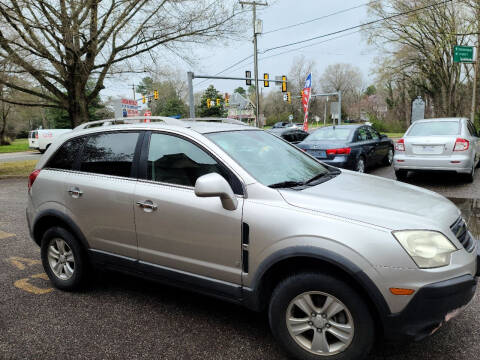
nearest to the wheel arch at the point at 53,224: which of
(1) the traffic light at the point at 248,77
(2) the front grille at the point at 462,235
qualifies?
(2) the front grille at the point at 462,235

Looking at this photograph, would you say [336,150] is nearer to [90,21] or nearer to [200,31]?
[200,31]

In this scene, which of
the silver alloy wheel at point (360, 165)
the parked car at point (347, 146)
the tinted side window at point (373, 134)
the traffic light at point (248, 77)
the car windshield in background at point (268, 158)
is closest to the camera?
the car windshield in background at point (268, 158)

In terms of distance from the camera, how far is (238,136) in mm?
3305

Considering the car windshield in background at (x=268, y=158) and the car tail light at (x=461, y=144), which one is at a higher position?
the car windshield in background at (x=268, y=158)

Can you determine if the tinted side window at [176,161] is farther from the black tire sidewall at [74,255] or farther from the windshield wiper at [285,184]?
the black tire sidewall at [74,255]

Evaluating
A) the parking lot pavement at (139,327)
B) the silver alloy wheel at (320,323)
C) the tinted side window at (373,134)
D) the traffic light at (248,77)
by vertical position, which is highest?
the traffic light at (248,77)

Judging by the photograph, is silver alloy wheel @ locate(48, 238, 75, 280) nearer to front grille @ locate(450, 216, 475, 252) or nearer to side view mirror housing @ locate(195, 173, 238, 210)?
side view mirror housing @ locate(195, 173, 238, 210)

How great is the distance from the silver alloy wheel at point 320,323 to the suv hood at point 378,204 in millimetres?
547

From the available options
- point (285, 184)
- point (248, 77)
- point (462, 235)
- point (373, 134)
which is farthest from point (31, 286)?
point (248, 77)

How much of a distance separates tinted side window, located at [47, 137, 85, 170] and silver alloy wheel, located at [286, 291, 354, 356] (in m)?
2.60

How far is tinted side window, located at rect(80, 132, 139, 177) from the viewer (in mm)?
3299

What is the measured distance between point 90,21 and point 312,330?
1240 cm

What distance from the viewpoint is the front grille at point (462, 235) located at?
2.38m

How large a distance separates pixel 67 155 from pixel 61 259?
1.07 m
